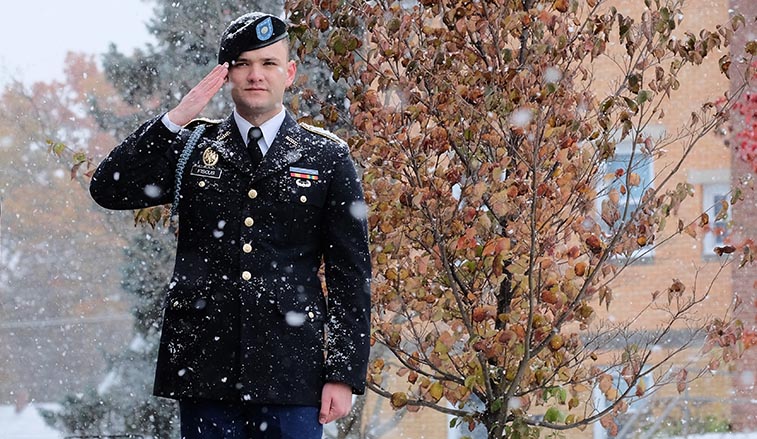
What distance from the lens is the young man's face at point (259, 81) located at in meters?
2.88

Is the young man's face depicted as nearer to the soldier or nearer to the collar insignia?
the soldier

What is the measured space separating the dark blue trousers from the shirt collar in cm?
65

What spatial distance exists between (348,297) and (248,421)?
39 centimetres

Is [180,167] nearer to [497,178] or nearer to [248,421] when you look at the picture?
[248,421]

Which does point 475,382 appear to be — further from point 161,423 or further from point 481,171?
point 161,423

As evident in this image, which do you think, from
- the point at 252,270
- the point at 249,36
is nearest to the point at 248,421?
the point at 252,270

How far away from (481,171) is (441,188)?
249mm

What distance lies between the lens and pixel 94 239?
13.0m

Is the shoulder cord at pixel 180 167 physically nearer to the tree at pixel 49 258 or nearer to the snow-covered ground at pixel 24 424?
the tree at pixel 49 258

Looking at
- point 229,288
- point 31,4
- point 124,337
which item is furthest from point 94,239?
point 229,288

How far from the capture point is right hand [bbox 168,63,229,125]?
110 inches

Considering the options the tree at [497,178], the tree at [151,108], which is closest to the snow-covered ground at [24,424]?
the tree at [151,108]

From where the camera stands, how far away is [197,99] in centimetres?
278

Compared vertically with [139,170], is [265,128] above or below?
above
